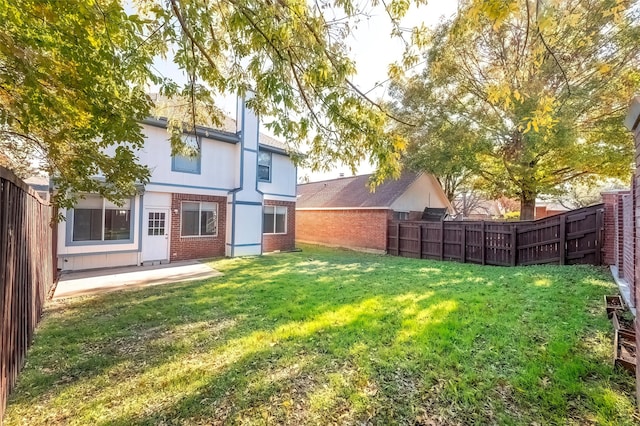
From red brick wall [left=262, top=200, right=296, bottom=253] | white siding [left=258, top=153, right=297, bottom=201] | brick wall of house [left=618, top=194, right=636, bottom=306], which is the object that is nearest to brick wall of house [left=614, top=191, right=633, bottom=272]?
brick wall of house [left=618, top=194, right=636, bottom=306]

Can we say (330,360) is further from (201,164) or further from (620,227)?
(201,164)

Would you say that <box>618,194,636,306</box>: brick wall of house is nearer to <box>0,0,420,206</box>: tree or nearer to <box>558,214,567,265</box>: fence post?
<box>558,214,567,265</box>: fence post

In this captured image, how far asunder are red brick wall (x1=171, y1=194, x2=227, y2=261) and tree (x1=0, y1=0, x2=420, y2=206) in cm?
597

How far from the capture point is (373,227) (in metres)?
15.9

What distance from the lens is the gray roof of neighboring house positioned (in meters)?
16.1

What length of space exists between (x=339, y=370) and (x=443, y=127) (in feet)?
38.4

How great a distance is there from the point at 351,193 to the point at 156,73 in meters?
14.8

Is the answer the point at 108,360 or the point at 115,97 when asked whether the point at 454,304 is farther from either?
the point at 115,97

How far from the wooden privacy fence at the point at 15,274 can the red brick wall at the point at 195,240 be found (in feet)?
21.9

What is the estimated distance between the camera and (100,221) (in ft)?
31.5

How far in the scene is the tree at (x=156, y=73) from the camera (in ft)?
10.3

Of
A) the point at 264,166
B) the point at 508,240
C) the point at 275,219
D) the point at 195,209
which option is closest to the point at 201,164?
the point at 195,209

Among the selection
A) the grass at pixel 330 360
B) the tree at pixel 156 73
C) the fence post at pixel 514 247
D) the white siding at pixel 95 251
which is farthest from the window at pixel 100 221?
the fence post at pixel 514 247

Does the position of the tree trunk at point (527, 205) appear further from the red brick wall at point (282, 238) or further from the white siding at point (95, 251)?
the white siding at point (95, 251)
